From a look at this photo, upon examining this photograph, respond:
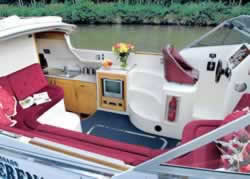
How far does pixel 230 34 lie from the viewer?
2.55 meters

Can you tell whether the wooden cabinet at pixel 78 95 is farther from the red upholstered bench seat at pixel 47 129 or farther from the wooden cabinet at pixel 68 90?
the red upholstered bench seat at pixel 47 129

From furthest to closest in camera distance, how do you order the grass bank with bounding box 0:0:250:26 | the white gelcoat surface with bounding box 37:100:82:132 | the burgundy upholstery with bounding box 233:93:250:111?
the grass bank with bounding box 0:0:250:26
the white gelcoat surface with bounding box 37:100:82:132
the burgundy upholstery with bounding box 233:93:250:111

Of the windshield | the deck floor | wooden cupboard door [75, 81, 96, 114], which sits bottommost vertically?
the deck floor

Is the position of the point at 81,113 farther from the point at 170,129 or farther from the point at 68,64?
the point at 170,129

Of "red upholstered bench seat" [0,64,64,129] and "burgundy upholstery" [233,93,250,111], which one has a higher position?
"burgundy upholstery" [233,93,250,111]

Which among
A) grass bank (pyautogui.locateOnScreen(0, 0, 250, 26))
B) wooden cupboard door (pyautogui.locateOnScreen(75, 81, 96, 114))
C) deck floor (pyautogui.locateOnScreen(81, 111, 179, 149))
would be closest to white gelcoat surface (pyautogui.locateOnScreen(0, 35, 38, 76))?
wooden cupboard door (pyautogui.locateOnScreen(75, 81, 96, 114))

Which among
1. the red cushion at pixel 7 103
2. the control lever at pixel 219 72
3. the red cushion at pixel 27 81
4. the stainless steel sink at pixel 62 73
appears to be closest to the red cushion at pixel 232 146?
the control lever at pixel 219 72

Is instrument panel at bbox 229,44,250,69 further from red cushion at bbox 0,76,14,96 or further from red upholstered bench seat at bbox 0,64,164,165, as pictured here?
red cushion at bbox 0,76,14,96

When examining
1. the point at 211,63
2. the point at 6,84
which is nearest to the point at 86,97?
the point at 6,84

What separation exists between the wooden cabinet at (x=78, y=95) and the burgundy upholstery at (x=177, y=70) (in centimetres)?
107

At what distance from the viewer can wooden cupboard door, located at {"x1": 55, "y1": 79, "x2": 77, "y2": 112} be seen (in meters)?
3.04

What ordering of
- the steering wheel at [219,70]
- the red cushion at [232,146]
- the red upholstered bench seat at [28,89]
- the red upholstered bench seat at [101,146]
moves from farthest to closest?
1. the steering wheel at [219,70]
2. the red upholstered bench seat at [28,89]
3. the red upholstered bench seat at [101,146]
4. the red cushion at [232,146]

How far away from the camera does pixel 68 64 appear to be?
339cm

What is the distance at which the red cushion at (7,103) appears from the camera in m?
2.14
